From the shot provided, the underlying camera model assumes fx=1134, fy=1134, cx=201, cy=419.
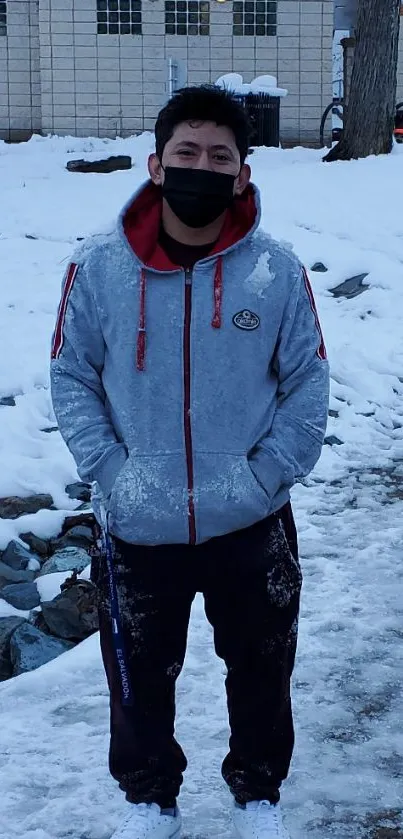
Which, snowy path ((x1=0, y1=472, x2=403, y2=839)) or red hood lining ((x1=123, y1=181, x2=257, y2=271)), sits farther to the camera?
snowy path ((x1=0, y1=472, x2=403, y2=839))

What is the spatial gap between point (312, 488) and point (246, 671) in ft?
10.7

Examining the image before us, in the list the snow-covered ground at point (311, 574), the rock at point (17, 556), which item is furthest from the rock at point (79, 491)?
the rock at point (17, 556)

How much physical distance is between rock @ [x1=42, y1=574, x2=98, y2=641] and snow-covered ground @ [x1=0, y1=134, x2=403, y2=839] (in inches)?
11.4

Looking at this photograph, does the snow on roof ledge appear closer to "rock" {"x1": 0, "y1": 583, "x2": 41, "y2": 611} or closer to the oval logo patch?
"rock" {"x1": 0, "y1": 583, "x2": 41, "y2": 611}

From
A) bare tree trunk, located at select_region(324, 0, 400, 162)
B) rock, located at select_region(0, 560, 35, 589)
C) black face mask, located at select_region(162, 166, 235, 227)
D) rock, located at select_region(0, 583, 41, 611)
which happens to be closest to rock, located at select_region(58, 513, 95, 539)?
rock, located at select_region(0, 560, 35, 589)

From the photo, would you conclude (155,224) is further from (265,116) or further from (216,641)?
(265,116)

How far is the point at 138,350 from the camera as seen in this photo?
2.58 meters

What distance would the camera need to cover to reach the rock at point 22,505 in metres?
5.63

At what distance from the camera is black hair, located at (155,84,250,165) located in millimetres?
2578

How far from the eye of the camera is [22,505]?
223 inches

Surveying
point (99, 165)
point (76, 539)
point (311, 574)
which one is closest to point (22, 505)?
point (76, 539)

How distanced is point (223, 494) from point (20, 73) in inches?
590

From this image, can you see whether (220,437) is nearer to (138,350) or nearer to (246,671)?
(138,350)

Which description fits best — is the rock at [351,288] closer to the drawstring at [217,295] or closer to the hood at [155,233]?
the hood at [155,233]
